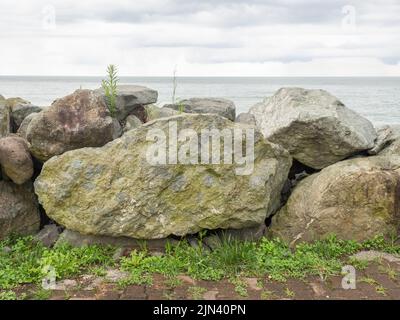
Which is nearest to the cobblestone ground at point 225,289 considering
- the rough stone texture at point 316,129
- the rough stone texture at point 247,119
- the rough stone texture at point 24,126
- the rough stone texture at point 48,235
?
the rough stone texture at point 48,235

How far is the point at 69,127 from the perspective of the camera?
711cm

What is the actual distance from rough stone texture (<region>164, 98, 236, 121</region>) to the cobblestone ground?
401 cm

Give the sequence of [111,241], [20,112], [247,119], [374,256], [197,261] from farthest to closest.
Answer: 1. [247,119]
2. [20,112]
3. [111,241]
4. [374,256]
5. [197,261]

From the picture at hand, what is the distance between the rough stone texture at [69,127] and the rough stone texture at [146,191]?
16.9 inches

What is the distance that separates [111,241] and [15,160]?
6.03ft

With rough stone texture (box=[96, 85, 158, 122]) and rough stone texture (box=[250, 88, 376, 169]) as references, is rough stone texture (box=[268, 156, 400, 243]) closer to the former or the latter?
rough stone texture (box=[250, 88, 376, 169])

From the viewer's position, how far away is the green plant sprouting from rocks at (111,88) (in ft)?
25.0

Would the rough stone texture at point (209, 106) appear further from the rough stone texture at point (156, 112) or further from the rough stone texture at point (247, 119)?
the rough stone texture at point (156, 112)

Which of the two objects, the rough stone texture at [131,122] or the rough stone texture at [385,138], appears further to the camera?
the rough stone texture at [131,122]

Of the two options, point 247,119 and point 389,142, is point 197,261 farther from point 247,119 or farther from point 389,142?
point 389,142

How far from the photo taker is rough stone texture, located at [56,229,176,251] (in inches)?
265

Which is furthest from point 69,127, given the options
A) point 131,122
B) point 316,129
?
point 316,129

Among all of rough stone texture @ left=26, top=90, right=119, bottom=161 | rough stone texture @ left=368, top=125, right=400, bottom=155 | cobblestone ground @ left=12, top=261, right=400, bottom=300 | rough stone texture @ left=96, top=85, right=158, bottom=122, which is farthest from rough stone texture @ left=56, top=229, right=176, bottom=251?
rough stone texture @ left=368, top=125, right=400, bottom=155
